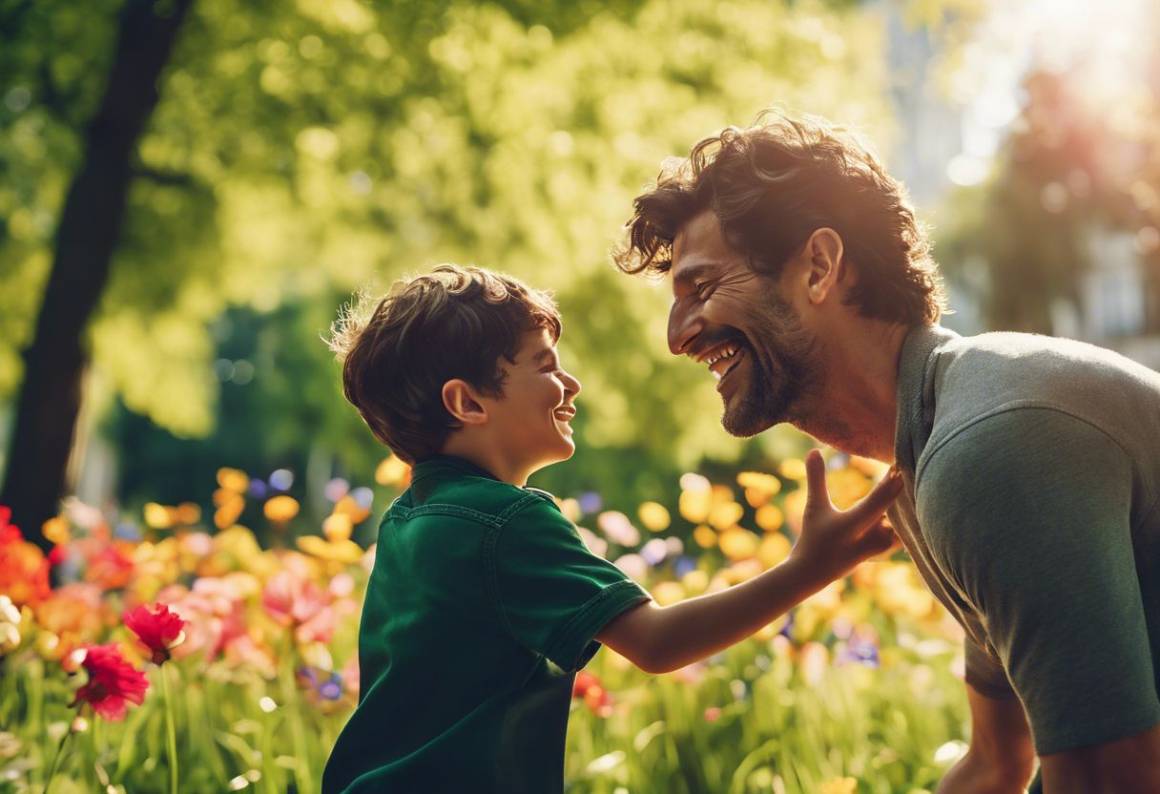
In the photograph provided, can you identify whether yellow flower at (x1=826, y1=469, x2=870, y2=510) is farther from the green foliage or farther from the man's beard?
the green foliage

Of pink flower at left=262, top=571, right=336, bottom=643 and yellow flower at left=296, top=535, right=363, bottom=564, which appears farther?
yellow flower at left=296, top=535, right=363, bottom=564

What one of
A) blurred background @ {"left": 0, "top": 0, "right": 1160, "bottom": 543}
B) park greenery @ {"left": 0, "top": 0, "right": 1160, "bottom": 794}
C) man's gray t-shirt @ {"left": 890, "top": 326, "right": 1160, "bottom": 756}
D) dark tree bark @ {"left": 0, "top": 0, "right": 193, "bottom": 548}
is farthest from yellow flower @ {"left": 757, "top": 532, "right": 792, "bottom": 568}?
dark tree bark @ {"left": 0, "top": 0, "right": 193, "bottom": 548}

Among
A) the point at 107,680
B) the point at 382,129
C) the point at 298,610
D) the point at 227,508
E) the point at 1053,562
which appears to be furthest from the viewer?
the point at 382,129

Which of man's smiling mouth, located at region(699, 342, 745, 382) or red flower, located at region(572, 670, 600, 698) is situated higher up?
man's smiling mouth, located at region(699, 342, 745, 382)

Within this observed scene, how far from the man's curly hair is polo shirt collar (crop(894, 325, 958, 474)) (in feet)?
0.42

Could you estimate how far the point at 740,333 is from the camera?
2459 millimetres

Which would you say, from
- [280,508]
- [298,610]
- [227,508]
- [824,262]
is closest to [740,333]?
[824,262]

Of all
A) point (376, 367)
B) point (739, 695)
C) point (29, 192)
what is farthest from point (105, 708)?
point (29, 192)

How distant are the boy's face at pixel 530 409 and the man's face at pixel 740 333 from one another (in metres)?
0.30

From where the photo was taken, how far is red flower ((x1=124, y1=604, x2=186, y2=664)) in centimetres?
260

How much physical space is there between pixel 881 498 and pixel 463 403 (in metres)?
0.90

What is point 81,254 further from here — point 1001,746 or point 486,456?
point 1001,746

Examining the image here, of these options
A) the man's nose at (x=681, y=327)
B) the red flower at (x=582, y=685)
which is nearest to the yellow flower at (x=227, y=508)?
the red flower at (x=582, y=685)

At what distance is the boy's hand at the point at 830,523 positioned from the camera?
2.24m
